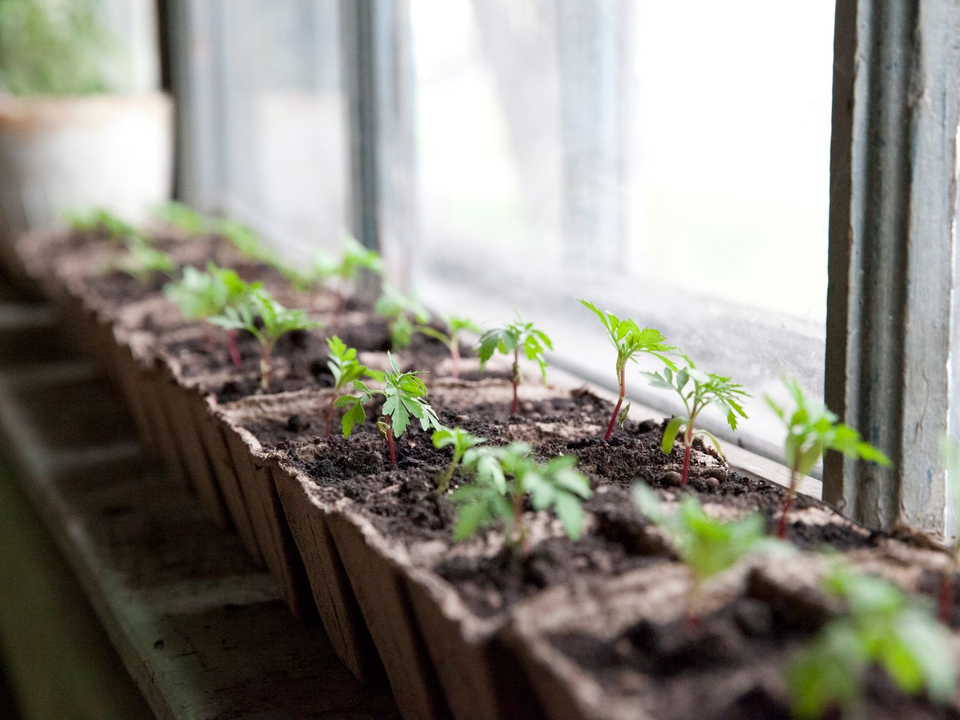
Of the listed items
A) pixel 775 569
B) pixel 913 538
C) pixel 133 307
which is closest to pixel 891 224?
pixel 913 538

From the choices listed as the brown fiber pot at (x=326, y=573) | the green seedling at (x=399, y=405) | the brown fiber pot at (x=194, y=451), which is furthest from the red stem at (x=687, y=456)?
the brown fiber pot at (x=194, y=451)

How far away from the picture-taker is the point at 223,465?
1.52 metres

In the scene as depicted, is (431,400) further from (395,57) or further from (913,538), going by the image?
(395,57)

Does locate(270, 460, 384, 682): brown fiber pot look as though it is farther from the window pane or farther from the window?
the window

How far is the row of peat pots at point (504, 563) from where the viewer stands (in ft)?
2.49

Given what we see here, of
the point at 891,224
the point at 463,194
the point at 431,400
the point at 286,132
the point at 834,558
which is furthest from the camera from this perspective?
the point at 286,132

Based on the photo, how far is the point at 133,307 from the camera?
2.42 meters

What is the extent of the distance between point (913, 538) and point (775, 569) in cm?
23

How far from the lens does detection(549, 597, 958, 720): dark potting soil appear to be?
0.71 meters

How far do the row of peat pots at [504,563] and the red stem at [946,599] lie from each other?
1.0 inches

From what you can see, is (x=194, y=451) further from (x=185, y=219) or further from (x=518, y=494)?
(x=185, y=219)

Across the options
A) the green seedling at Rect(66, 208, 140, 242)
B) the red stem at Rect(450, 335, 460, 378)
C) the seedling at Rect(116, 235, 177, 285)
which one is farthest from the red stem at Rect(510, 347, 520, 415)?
the green seedling at Rect(66, 208, 140, 242)

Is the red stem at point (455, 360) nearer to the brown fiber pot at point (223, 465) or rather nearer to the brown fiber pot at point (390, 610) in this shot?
the brown fiber pot at point (223, 465)

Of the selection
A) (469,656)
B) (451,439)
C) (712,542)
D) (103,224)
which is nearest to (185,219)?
(103,224)
